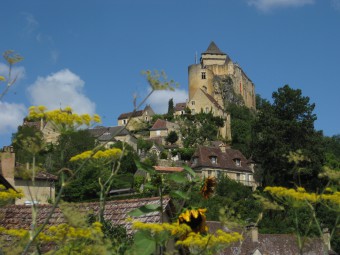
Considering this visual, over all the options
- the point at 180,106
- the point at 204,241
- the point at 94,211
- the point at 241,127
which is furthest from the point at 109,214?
the point at 180,106

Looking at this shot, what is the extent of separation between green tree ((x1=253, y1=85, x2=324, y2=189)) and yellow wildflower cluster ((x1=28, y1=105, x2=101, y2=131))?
5739 centimetres

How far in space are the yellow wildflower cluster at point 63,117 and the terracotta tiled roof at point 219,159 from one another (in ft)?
200

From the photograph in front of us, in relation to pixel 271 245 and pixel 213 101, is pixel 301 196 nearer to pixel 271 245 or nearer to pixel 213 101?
pixel 271 245

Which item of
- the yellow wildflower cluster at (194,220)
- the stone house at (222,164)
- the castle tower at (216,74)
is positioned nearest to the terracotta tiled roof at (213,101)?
the castle tower at (216,74)

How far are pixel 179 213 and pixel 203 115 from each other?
3466 inches

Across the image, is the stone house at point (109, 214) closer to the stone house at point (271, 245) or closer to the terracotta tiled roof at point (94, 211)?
the terracotta tiled roof at point (94, 211)

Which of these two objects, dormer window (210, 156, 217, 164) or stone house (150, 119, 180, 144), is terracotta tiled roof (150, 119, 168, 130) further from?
dormer window (210, 156, 217, 164)

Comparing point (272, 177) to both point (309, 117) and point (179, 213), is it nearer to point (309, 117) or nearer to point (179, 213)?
point (309, 117)

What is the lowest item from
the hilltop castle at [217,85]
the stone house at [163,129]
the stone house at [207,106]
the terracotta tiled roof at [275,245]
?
the terracotta tiled roof at [275,245]

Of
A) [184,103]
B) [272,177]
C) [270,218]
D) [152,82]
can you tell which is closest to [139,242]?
[152,82]

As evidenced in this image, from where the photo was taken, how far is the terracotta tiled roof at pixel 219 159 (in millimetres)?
68000

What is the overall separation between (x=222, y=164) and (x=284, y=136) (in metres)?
8.13

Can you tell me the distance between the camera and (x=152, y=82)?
20.7ft

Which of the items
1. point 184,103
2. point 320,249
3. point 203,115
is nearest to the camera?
point 320,249
